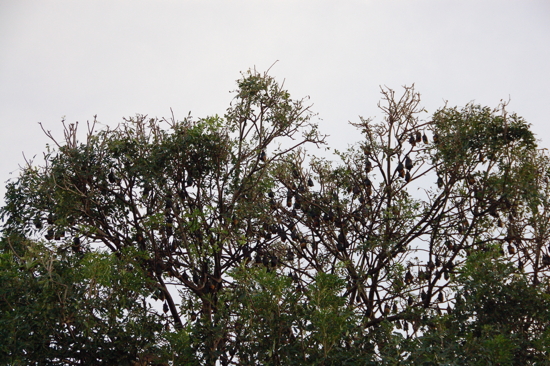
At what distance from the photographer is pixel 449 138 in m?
9.72

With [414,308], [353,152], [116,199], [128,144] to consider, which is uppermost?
[353,152]

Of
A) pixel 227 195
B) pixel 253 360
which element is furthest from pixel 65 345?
pixel 227 195

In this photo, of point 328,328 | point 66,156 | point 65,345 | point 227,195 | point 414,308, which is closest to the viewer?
point 328,328

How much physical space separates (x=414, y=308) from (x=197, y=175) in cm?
402

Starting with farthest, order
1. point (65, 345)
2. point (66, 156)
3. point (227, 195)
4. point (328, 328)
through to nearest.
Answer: point (227, 195) < point (66, 156) < point (65, 345) < point (328, 328)

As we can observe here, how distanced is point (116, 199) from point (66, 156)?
1066mm

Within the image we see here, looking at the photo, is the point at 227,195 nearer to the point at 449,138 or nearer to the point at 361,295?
the point at 361,295

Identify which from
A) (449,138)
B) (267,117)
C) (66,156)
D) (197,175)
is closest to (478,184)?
(449,138)

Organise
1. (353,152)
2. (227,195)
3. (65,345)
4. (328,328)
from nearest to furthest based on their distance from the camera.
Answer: (328,328) → (65,345) → (227,195) → (353,152)

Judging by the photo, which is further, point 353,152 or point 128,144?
point 353,152

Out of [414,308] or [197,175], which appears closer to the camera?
[414,308]

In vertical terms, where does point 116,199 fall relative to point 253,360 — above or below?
above

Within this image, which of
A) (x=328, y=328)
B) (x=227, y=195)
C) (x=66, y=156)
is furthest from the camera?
(x=227, y=195)

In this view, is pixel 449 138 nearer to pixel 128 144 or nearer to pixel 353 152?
pixel 353 152
